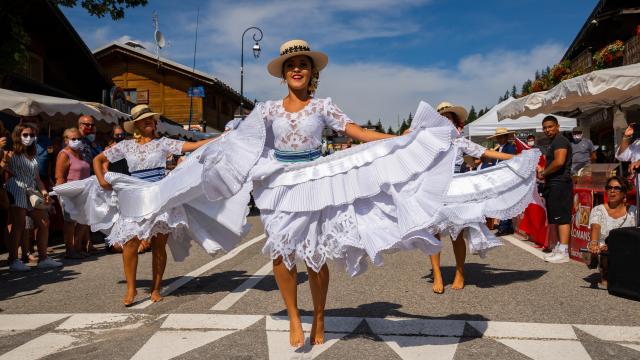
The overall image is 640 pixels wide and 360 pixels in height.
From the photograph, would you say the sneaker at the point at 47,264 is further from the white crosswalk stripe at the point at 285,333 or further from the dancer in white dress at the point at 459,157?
the dancer in white dress at the point at 459,157

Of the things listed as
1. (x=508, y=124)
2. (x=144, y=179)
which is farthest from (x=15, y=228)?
(x=508, y=124)

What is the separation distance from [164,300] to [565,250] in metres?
5.58

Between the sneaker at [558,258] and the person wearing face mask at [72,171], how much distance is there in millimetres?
7263

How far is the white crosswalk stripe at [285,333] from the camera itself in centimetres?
411

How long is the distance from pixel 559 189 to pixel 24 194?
7.85 metres

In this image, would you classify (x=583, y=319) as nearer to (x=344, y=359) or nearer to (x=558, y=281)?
(x=558, y=281)

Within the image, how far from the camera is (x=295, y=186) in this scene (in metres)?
4.05

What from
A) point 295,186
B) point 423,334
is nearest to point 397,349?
point 423,334

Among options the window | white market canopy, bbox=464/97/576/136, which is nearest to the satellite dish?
the window

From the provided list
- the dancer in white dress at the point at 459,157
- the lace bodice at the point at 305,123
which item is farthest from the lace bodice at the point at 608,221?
the lace bodice at the point at 305,123

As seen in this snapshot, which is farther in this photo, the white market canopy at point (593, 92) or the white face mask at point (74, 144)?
the white face mask at point (74, 144)

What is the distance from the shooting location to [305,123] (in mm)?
4293

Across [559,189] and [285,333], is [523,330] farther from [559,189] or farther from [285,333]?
[559,189]

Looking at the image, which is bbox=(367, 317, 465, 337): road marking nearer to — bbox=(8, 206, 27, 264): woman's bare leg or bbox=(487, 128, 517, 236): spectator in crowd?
bbox=(8, 206, 27, 264): woman's bare leg
